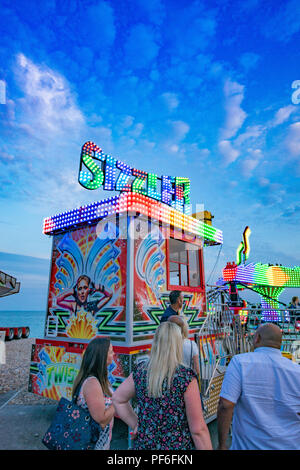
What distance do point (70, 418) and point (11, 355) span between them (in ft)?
50.1

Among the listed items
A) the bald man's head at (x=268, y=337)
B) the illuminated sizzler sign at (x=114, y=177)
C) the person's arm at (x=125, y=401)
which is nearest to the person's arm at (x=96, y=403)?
the person's arm at (x=125, y=401)

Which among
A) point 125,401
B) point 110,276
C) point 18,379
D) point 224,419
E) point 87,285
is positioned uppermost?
point 110,276

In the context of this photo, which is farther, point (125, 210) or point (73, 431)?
point (125, 210)

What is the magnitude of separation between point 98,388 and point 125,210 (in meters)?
4.44

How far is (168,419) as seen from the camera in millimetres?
2186

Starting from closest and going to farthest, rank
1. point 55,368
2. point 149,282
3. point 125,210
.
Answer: point 125,210 < point 149,282 < point 55,368

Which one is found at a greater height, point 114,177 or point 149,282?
point 114,177

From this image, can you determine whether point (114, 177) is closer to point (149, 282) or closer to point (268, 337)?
point (149, 282)

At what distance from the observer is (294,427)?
2.30 metres

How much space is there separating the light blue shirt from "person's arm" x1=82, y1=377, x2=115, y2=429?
1.06 meters

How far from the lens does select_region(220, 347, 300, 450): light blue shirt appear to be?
227cm

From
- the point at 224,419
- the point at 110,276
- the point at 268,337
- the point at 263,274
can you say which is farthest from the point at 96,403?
the point at 263,274
